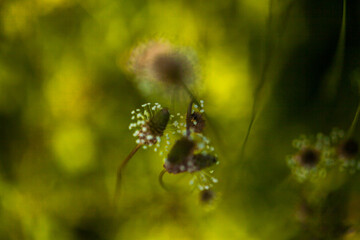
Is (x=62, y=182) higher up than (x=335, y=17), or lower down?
lower down

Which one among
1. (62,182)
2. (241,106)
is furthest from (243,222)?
(62,182)

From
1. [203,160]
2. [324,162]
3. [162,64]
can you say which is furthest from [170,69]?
[324,162]

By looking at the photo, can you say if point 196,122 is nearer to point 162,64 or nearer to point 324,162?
point 162,64

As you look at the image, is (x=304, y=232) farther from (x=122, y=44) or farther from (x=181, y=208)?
(x=122, y=44)

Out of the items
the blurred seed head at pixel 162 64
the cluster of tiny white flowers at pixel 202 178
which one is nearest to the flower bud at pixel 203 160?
the cluster of tiny white flowers at pixel 202 178

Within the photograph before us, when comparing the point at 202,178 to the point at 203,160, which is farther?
the point at 202,178

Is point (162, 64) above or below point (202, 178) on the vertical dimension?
above

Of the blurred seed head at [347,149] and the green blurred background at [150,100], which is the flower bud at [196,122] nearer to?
the green blurred background at [150,100]
